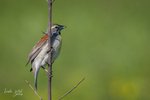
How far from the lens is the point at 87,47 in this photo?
13.4m

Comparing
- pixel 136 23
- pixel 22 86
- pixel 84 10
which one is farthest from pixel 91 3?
pixel 22 86

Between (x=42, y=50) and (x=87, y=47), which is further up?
(x=87, y=47)

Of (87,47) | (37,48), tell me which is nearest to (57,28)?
(37,48)

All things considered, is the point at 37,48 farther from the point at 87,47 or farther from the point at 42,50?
the point at 87,47

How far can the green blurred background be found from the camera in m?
11.0

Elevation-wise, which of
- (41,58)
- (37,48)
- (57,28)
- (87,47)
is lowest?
(41,58)

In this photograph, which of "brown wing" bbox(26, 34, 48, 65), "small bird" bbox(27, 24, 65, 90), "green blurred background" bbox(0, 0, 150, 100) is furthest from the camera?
"green blurred background" bbox(0, 0, 150, 100)

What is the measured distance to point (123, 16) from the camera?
1502cm

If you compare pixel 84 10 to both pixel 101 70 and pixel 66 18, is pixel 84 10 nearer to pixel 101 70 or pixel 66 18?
pixel 66 18

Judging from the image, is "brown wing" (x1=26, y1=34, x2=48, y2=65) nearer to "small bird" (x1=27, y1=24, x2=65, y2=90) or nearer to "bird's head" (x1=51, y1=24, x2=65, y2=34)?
"small bird" (x1=27, y1=24, x2=65, y2=90)

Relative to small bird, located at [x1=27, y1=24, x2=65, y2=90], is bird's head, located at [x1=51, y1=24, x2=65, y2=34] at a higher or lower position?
higher

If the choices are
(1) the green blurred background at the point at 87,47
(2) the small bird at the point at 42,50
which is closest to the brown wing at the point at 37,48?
(2) the small bird at the point at 42,50

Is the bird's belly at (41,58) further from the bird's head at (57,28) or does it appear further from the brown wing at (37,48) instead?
the bird's head at (57,28)

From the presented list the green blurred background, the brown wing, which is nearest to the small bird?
the brown wing
